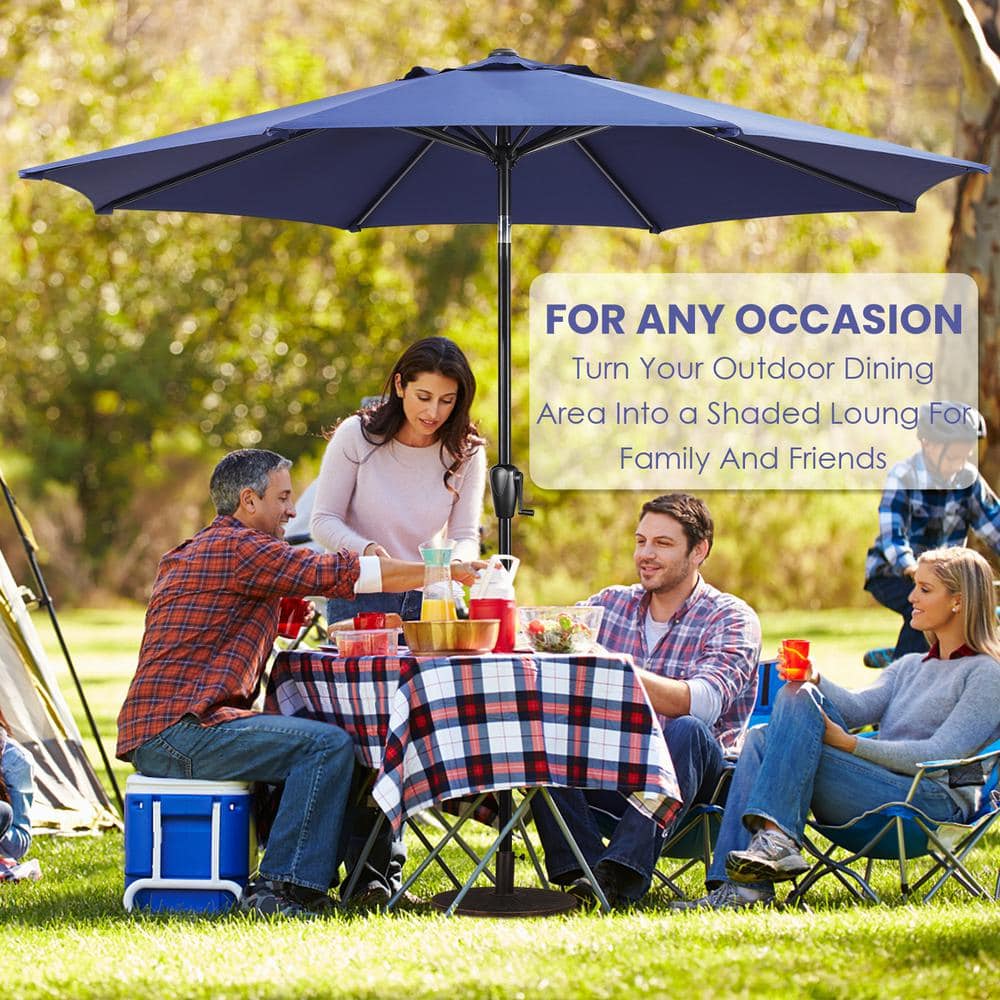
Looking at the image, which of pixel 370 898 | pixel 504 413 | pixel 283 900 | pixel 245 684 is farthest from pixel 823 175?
pixel 283 900

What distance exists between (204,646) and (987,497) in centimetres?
338

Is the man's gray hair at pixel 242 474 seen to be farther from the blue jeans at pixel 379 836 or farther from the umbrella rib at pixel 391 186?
the umbrella rib at pixel 391 186

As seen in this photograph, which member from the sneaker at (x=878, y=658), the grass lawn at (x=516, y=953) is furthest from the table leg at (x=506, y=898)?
the sneaker at (x=878, y=658)

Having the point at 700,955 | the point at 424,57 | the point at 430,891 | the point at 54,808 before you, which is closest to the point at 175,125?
the point at 424,57

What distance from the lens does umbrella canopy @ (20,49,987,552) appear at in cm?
409

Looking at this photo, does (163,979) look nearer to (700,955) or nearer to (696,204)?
(700,955)

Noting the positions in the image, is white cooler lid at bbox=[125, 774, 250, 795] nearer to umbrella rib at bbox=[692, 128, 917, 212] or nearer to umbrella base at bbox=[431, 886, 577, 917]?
umbrella base at bbox=[431, 886, 577, 917]

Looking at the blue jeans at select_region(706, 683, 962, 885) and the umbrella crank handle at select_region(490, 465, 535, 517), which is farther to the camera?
the umbrella crank handle at select_region(490, 465, 535, 517)

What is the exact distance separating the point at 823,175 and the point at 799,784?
6.02 feet

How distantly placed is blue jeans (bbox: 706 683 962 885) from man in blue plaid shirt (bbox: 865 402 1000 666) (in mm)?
1729

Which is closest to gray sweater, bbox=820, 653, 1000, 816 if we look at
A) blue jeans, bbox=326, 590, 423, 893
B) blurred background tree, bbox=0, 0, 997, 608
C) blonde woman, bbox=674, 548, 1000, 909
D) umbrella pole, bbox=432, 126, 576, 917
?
blonde woman, bbox=674, 548, 1000, 909

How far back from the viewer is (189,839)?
4.26 m

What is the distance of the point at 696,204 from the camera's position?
215 inches

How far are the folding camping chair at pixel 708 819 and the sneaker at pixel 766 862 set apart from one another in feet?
1.00
